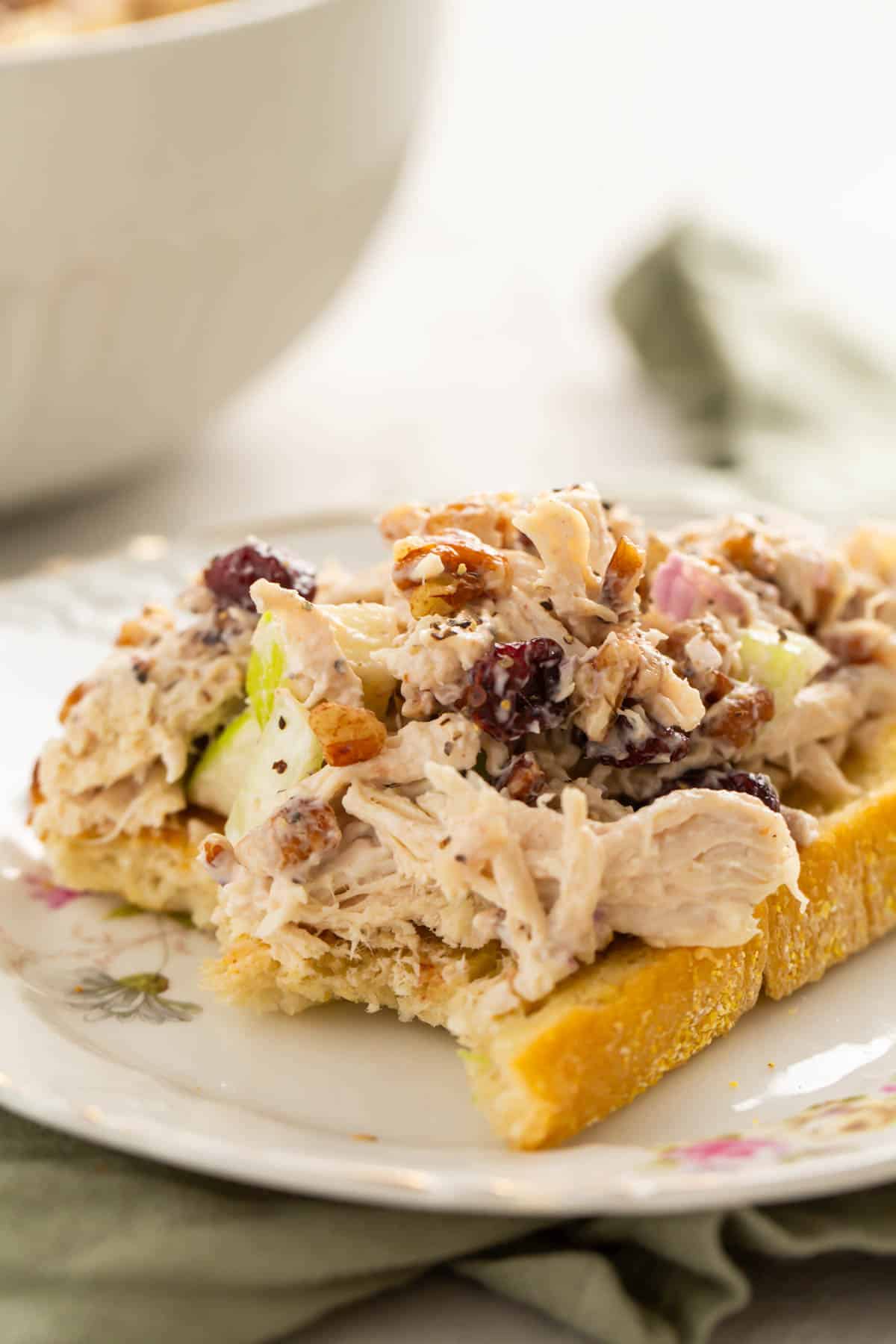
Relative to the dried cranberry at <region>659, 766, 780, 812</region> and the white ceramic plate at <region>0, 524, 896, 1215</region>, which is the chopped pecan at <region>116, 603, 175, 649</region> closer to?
the white ceramic plate at <region>0, 524, 896, 1215</region>

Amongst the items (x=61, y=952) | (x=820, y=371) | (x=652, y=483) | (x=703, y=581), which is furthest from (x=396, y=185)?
(x=61, y=952)

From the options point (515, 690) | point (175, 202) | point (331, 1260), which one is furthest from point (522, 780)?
point (175, 202)

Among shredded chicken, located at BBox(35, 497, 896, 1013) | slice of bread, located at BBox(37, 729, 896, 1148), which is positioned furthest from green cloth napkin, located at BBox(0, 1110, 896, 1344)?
shredded chicken, located at BBox(35, 497, 896, 1013)

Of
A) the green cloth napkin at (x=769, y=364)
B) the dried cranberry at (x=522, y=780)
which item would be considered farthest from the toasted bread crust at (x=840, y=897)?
the green cloth napkin at (x=769, y=364)

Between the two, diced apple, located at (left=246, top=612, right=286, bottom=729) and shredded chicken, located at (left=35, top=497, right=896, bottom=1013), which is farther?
diced apple, located at (left=246, top=612, right=286, bottom=729)

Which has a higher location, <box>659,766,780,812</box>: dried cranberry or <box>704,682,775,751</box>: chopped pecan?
<box>704,682,775,751</box>: chopped pecan

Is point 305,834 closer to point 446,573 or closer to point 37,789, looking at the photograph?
point 446,573

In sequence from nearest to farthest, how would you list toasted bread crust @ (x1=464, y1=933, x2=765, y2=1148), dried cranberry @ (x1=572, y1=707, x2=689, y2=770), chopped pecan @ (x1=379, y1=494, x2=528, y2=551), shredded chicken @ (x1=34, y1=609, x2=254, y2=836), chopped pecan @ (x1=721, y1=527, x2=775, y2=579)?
1. toasted bread crust @ (x1=464, y1=933, x2=765, y2=1148)
2. dried cranberry @ (x1=572, y1=707, x2=689, y2=770)
3. chopped pecan @ (x1=379, y1=494, x2=528, y2=551)
4. shredded chicken @ (x1=34, y1=609, x2=254, y2=836)
5. chopped pecan @ (x1=721, y1=527, x2=775, y2=579)
